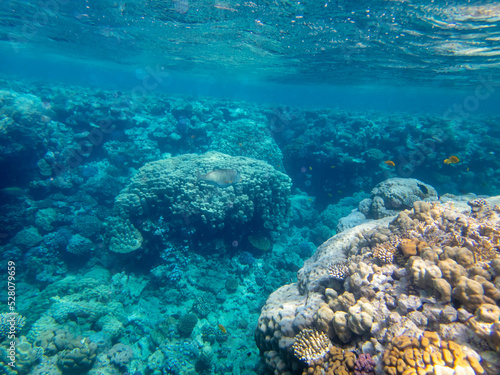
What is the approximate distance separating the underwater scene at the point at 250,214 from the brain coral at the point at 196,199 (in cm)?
7

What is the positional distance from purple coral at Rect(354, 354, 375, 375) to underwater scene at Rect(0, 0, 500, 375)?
2 cm

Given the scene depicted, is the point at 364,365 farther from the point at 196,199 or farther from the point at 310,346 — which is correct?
the point at 196,199

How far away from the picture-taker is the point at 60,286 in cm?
723

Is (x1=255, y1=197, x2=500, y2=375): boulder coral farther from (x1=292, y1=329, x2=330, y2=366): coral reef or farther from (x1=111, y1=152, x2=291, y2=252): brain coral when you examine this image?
(x1=111, y1=152, x2=291, y2=252): brain coral

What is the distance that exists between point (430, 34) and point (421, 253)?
49.2ft

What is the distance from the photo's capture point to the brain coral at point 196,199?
736cm

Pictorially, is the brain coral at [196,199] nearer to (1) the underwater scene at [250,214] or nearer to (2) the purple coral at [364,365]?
(1) the underwater scene at [250,214]

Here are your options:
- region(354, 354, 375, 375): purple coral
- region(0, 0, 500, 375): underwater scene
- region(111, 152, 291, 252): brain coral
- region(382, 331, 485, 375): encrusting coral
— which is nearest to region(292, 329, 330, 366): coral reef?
region(0, 0, 500, 375): underwater scene

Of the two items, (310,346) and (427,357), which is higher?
(427,357)

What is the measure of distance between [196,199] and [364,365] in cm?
599

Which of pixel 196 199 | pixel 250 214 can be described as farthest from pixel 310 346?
pixel 196 199

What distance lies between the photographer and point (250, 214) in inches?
306

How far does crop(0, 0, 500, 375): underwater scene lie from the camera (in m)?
2.69

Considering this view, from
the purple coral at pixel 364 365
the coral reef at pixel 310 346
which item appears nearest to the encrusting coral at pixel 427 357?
the purple coral at pixel 364 365
